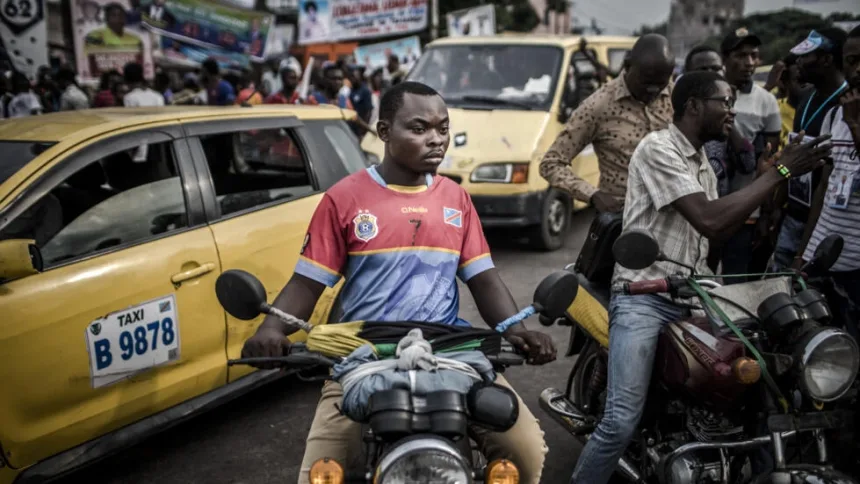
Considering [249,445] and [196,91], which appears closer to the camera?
[249,445]

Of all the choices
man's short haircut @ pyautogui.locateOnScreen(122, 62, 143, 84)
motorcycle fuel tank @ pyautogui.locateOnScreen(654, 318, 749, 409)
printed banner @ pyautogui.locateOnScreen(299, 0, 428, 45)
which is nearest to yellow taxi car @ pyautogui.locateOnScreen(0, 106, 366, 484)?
motorcycle fuel tank @ pyautogui.locateOnScreen(654, 318, 749, 409)

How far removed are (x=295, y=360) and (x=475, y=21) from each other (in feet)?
51.9

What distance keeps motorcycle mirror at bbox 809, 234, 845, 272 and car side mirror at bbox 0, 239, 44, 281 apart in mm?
2893

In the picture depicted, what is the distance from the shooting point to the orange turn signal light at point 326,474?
176 cm

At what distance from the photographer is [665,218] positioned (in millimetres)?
2971

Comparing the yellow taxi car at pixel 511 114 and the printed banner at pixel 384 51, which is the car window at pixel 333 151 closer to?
the yellow taxi car at pixel 511 114

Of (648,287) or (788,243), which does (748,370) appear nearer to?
(648,287)

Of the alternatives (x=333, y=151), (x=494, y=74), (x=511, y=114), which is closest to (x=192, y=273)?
(x=333, y=151)

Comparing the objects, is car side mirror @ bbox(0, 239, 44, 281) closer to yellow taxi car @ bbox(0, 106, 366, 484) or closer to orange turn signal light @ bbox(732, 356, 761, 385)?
yellow taxi car @ bbox(0, 106, 366, 484)

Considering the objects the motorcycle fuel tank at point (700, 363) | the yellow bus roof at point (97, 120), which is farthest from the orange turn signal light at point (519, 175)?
the motorcycle fuel tank at point (700, 363)

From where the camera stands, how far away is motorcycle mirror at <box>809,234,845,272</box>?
273 cm

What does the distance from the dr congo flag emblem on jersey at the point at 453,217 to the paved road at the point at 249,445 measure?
1747 mm

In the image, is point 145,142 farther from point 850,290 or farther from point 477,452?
point 850,290

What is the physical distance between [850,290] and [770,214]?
1.33 meters
